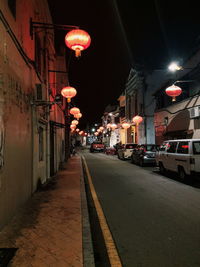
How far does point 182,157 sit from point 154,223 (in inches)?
235

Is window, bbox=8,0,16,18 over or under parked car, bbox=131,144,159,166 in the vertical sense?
over

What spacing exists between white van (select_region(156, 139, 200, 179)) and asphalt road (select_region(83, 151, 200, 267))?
3.16 feet

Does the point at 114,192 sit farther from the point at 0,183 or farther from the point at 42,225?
the point at 0,183

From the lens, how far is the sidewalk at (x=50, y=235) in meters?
3.68

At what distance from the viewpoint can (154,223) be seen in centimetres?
559

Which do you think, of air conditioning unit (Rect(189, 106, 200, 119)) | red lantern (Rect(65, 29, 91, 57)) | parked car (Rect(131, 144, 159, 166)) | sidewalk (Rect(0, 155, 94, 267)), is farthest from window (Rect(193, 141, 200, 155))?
parked car (Rect(131, 144, 159, 166))

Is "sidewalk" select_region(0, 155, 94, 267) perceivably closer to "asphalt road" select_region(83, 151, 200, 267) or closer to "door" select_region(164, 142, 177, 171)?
"asphalt road" select_region(83, 151, 200, 267)

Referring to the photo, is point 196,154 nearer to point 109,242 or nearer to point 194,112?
point 109,242

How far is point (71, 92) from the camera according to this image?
1355 centimetres

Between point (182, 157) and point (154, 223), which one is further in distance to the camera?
point (182, 157)

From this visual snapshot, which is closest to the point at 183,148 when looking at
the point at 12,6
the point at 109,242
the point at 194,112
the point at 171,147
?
the point at 171,147

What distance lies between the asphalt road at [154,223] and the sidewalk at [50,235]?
723 millimetres

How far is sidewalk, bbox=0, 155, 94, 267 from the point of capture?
3.68 meters

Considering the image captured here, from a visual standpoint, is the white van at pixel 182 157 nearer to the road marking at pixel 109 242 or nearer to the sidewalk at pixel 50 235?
the road marking at pixel 109 242
